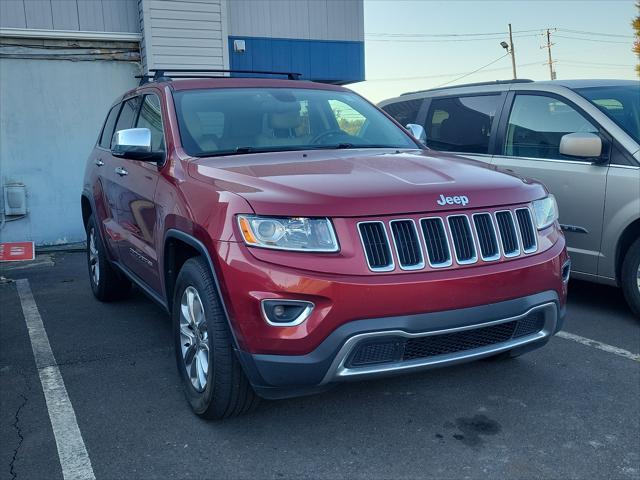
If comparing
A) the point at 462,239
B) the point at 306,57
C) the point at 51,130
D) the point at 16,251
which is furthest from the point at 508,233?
the point at 306,57

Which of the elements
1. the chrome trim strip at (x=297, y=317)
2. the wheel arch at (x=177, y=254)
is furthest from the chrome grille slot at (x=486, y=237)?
the wheel arch at (x=177, y=254)

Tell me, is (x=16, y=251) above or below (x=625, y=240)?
below

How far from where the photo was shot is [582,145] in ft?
16.9

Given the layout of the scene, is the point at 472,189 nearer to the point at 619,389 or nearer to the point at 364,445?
the point at 364,445

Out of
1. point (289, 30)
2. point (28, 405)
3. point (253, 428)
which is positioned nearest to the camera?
point (253, 428)

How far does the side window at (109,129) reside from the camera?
584cm

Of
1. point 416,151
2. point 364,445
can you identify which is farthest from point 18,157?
point 364,445

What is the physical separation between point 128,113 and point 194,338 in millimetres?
2590

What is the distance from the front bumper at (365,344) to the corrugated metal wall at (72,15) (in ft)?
27.2

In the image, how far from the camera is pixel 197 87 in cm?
445

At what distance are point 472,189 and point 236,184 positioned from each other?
113 cm

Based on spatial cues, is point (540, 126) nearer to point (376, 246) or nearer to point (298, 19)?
point (376, 246)

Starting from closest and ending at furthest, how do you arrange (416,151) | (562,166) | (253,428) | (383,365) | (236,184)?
(383,365), (236,184), (253,428), (416,151), (562,166)

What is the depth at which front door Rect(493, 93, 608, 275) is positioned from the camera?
5.29 m
